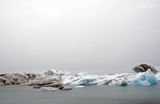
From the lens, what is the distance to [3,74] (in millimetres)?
40469

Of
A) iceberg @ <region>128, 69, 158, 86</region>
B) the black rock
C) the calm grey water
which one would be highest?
the black rock

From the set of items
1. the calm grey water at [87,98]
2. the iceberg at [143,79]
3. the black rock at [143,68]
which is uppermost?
the black rock at [143,68]

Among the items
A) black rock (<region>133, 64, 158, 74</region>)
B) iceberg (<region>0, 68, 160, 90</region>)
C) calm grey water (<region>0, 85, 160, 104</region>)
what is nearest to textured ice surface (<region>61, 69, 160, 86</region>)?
iceberg (<region>0, 68, 160, 90</region>)

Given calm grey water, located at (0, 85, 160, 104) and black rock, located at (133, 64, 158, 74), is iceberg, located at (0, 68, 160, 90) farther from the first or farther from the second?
calm grey water, located at (0, 85, 160, 104)

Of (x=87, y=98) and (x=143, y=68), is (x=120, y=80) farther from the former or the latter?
(x=87, y=98)

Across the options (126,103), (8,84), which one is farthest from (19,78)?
(126,103)

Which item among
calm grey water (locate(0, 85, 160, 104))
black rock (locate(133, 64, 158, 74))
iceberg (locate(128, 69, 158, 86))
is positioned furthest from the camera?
black rock (locate(133, 64, 158, 74))

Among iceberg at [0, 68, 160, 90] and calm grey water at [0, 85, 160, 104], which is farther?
iceberg at [0, 68, 160, 90]

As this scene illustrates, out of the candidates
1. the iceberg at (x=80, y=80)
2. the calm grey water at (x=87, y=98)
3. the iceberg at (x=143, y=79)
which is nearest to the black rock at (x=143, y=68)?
the iceberg at (x=80, y=80)

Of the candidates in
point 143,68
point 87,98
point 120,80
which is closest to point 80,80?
point 120,80

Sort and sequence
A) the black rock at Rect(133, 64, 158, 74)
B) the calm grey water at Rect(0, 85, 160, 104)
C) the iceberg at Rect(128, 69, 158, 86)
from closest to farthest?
the calm grey water at Rect(0, 85, 160, 104)
the iceberg at Rect(128, 69, 158, 86)
the black rock at Rect(133, 64, 158, 74)

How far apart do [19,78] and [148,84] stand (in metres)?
15.6

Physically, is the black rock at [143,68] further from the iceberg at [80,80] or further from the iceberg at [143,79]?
the iceberg at [143,79]

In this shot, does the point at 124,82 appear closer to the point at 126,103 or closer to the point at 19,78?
the point at 19,78
